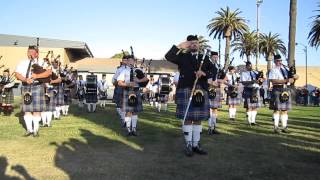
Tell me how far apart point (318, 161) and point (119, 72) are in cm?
481

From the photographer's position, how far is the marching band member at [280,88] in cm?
1077

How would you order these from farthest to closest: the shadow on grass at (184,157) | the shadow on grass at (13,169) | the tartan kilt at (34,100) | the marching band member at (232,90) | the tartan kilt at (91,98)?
the tartan kilt at (91,98), the marching band member at (232,90), the tartan kilt at (34,100), the shadow on grass at (184,157), the shadow on grass at (13,169)

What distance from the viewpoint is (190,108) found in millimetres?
7609

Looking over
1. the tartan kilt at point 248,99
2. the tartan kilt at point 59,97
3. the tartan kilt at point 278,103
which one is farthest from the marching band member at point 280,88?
the tartan kilt at point 59,97

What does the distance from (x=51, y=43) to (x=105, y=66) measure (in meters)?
7.70

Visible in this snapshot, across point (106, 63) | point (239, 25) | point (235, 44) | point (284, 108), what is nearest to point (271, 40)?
point (235, 44)

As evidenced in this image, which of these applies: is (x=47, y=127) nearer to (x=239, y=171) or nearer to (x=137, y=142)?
(x=137, y=142)

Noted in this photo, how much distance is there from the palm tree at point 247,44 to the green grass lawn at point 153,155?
4870cm

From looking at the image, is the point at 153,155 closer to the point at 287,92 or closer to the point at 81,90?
the point at 287,92

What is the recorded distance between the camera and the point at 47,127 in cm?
1166

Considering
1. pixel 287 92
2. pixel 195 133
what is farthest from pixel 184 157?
pixel 287 92

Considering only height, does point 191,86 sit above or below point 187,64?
below

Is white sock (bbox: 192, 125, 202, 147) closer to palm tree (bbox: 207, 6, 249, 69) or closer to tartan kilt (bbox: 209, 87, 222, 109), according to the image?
tartan kilt (bbox: 209, 87, 222, 109)

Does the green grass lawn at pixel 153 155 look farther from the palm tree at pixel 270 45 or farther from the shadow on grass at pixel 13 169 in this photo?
the palm tree at pixel 270 45
